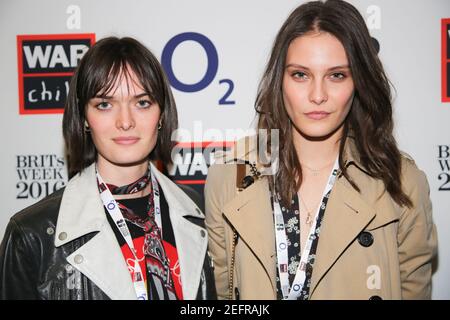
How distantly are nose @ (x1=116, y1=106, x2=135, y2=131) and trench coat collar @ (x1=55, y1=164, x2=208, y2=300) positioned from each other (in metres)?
0.28

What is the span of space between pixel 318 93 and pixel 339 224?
1.86 feet

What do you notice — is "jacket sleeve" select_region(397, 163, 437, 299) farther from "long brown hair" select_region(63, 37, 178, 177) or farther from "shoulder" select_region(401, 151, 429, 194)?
"long brown hair" select_region(63, 37, 178, 177)

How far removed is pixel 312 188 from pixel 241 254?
0.45 metres

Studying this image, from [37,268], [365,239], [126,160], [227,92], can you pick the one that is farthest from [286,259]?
[227,92]

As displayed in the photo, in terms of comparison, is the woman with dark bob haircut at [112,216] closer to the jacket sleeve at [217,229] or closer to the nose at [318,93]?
the jacket sleeve at [217,229]

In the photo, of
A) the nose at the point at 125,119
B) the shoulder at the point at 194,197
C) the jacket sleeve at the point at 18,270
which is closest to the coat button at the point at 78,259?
the jacket sleeve at the point at 18,270

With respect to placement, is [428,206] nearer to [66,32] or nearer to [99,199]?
[99,199]

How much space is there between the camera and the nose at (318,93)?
1775mm

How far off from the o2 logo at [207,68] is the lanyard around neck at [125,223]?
90cm

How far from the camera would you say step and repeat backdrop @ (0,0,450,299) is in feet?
8.42

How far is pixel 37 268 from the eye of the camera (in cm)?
163

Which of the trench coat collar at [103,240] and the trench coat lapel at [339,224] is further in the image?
the trench coat lapel at [339,224]

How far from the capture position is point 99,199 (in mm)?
1762

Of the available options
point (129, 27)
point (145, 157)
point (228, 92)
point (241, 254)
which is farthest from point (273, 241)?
point (129, 27)
